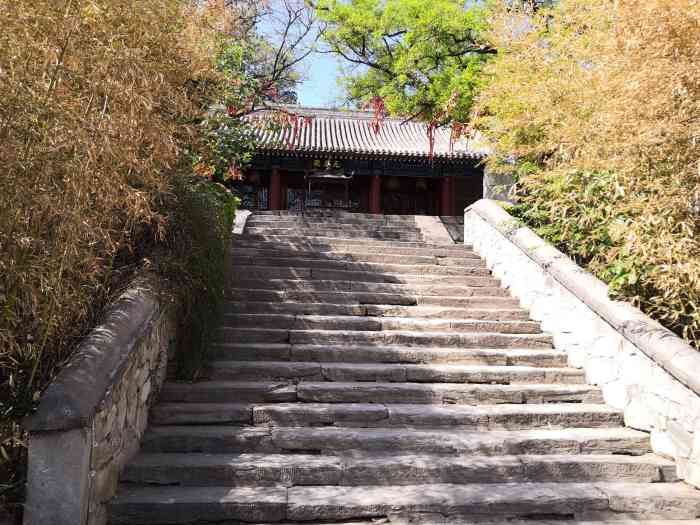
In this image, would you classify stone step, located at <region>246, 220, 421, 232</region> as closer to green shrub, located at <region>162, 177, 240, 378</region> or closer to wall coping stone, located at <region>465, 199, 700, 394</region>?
wall coping stone, located at <region>465, 199, 700, 394</region>

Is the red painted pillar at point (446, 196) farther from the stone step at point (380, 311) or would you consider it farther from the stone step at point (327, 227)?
the stone step at point (380, 311)

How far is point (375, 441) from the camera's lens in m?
3.10

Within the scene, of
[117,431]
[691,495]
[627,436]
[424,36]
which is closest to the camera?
[117,431]

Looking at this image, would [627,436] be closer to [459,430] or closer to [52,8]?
[459,430]

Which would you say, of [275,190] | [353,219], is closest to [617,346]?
[353,219]

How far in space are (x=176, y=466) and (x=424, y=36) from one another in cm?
1084

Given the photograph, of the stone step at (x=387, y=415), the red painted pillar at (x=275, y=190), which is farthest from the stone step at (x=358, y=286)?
the red painted pillar at (x=275, y=190)

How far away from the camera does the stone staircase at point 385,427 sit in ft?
8.74

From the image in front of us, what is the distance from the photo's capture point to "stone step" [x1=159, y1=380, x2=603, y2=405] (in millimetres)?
3424

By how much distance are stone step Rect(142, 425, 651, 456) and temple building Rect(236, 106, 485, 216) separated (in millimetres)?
8462

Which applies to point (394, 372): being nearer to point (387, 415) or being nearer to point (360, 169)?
point (387, 415)

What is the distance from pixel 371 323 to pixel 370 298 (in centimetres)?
50

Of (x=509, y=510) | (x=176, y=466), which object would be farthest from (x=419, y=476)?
(x=176, y=466)

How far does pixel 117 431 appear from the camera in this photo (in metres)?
2.59
